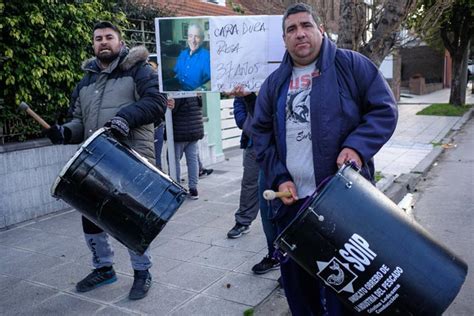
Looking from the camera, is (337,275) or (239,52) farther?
(239,52)

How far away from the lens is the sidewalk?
3.37 m

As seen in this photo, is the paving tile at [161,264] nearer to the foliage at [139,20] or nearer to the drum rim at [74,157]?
the drum rim at [74,157]

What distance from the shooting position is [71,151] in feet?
19.7

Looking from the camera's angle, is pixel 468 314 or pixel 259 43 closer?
pixel 468 314

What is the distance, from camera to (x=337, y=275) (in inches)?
81.9

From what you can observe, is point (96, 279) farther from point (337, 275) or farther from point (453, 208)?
point (453, 208)

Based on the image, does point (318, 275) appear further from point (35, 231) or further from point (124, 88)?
point (35, 231)

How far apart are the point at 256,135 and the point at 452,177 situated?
617cm

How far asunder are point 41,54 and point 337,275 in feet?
15.1

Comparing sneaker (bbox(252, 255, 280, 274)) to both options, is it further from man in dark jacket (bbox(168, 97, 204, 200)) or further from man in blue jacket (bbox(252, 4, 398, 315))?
man in dark jacket (bbox(168, 97, 204, 200))

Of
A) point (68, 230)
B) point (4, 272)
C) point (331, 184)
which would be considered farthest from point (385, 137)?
point (68, 230)

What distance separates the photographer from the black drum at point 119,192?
276 cm

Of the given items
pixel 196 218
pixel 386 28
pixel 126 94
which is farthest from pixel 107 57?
pixel 386 28

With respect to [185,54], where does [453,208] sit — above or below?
below
